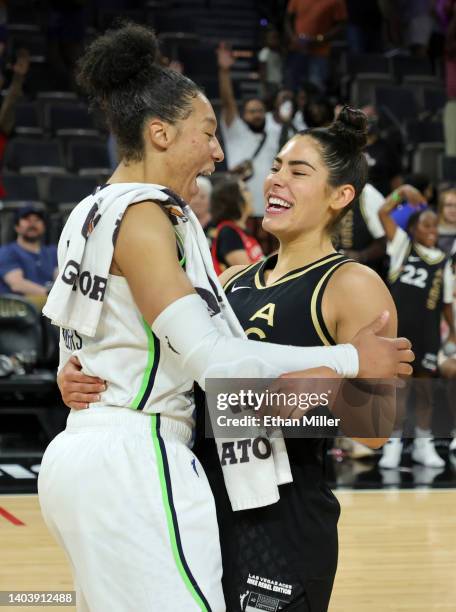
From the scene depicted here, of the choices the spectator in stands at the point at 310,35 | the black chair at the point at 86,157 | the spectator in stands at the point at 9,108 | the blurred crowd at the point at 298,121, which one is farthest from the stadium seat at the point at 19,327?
the spectator in stands at the point at 310,35

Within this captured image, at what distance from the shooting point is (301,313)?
7.29ft

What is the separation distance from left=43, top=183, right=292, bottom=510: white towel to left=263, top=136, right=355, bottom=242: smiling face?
449 mm

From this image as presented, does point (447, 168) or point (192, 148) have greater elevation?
point (192, 148)

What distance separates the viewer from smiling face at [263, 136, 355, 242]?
7.85 feet

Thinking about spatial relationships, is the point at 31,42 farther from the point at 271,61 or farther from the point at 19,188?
the point at 19,188

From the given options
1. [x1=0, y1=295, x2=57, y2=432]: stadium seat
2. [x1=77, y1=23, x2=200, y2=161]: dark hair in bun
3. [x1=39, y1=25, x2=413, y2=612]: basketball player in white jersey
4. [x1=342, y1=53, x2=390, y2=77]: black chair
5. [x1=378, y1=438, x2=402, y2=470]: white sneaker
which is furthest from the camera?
[x1=342, y1=53, x2=390, y2=77]: black chair

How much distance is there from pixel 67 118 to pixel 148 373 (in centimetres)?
846

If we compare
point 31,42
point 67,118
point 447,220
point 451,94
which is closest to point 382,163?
point 447,220

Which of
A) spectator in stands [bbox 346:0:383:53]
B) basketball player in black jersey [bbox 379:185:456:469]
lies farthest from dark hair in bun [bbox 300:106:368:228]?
spectator in stands [bbox 346:0:383:53]

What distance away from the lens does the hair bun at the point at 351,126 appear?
2.40 m

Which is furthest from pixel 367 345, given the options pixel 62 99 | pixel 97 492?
pixel 62 99

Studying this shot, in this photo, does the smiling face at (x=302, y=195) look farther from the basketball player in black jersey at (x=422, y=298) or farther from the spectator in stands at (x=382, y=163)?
the spectator in stands at (x=382, y=163)

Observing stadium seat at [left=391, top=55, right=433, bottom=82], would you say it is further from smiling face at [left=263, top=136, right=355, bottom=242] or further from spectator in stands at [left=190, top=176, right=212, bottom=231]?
smiling face at [left=263, top=136, right=355, bottom=242]

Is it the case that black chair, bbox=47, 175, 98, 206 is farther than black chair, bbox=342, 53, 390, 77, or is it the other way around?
black chair, bbox=342, 53, 390, 77
